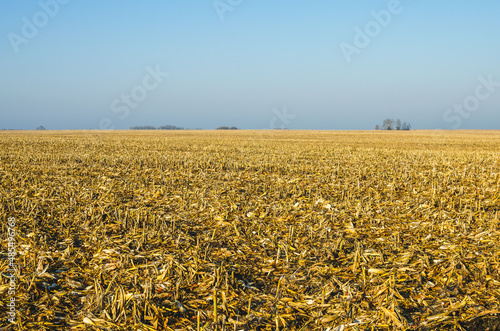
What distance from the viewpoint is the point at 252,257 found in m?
5.62

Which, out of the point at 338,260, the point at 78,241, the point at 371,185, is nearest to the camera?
the point at 338,260

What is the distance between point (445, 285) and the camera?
4.57 metres

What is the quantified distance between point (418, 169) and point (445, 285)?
38.4ft

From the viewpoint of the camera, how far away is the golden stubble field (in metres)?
3.90

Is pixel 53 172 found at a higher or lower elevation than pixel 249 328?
higher

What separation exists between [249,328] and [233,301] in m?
0.54

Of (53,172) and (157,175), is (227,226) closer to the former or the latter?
(157,175)

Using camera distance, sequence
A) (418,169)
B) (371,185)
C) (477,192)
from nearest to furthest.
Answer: (477,192), (371,185), (418,169)

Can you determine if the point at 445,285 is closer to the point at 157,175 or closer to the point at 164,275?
the point at 164,275

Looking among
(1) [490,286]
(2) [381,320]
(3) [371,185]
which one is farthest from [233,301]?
(3) [371,185]

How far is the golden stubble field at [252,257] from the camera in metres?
3.90

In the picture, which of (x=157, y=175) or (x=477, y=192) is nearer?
(x=477, y=192)

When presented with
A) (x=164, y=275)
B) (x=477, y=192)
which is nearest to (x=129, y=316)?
(x=164, y=275)

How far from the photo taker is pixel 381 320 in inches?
149
